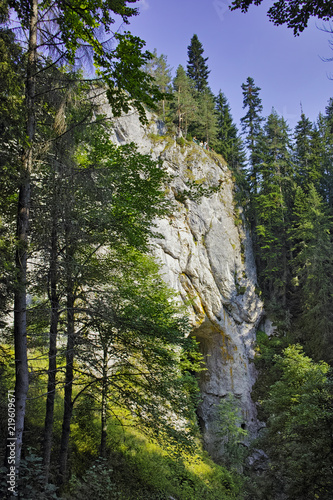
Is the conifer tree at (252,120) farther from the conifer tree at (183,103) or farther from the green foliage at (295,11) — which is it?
the green foliage at (295,11)

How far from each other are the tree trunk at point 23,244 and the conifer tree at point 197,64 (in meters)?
31.4

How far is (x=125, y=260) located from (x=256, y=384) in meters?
17.5

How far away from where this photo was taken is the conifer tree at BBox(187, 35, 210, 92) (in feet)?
103

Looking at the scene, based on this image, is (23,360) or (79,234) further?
(79,234)

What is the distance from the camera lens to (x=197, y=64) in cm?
3159

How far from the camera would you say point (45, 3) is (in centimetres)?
429

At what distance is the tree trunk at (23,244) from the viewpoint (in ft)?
13.3

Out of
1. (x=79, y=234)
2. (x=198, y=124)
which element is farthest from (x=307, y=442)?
(x=198, y=124)

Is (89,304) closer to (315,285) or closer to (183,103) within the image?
(315,285)

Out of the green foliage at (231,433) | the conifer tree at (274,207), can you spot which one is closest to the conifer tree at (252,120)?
the conifer tree at (274,207)

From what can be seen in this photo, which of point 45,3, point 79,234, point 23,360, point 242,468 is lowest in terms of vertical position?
point 242,468

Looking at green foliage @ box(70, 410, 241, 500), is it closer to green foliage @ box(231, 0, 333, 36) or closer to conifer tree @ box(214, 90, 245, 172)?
green foliage @ box(231, 0, 333, 36)

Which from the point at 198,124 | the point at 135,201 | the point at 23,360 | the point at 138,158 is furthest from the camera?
the point at 198,124

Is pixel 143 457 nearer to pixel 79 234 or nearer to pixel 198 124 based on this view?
pixel 79 234
